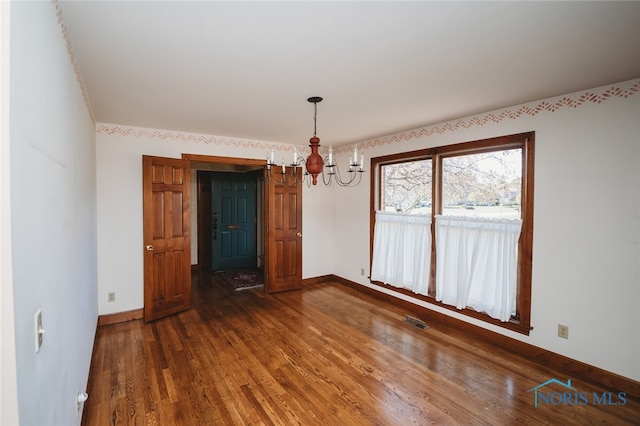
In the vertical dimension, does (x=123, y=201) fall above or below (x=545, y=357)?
above

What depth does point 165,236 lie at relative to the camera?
3.94 metres

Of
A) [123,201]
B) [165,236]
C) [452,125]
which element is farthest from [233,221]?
[452,125]

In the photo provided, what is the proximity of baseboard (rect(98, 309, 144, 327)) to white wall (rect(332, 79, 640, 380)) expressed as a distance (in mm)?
4282

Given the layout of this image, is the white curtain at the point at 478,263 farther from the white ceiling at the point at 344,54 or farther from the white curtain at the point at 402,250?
the white ceiling at the point at 344,54

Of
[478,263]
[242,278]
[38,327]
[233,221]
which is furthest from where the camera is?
[233,221]

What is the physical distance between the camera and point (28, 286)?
100cm

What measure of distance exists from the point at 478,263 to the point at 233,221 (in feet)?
15.5

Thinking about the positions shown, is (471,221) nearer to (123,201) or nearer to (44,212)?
(44,212)

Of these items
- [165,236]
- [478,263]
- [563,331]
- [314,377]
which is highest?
[165,236]

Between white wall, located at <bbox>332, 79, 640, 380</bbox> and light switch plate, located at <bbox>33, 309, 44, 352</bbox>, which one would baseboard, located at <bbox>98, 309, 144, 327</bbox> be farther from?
white wall, located at <bbox>332, 79, 640, 380</bbox>

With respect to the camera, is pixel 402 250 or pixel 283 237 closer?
pixel 402 250

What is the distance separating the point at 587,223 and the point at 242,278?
507 centimetres

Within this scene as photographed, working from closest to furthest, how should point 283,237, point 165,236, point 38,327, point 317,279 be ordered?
point 38,327 < point 165,236 < point 283,237 < point 317,279

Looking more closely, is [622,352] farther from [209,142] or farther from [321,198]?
[209,142]
